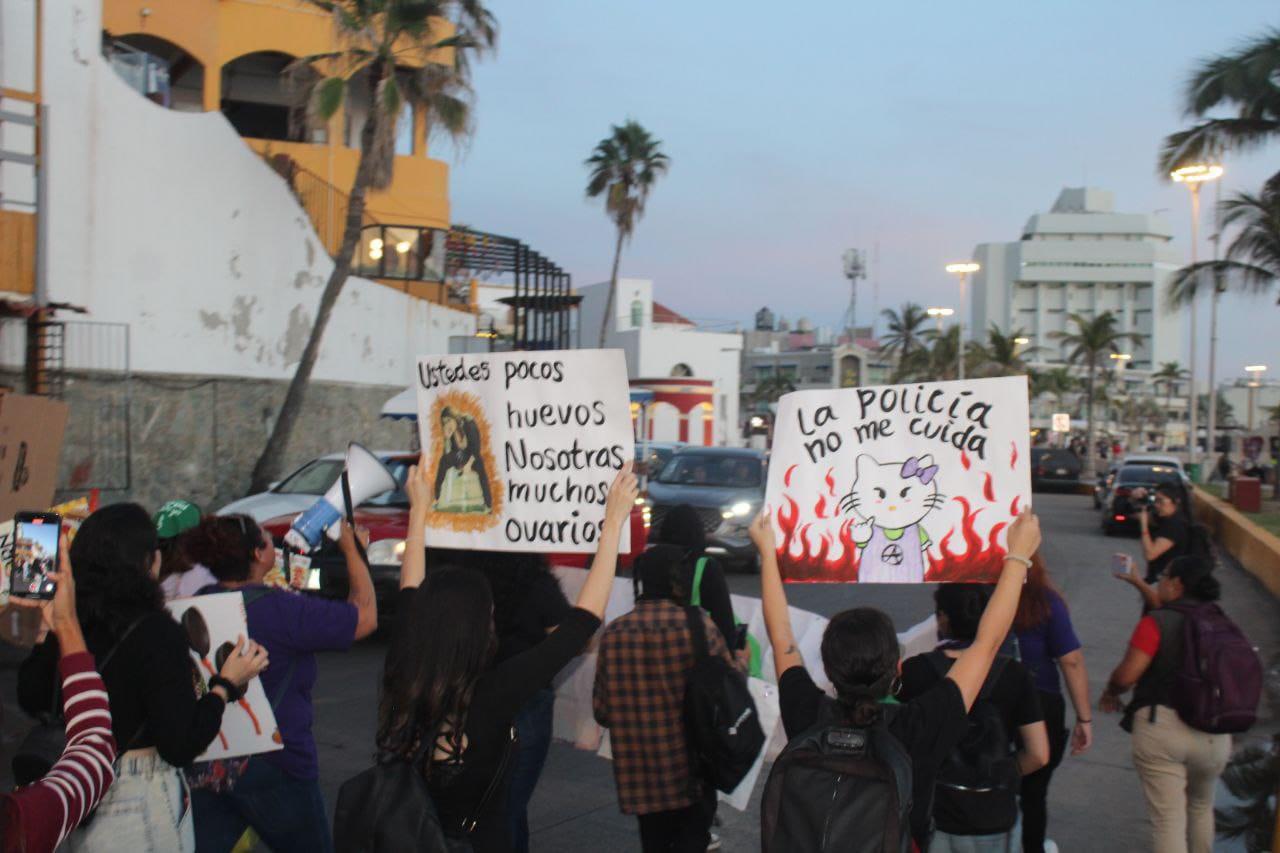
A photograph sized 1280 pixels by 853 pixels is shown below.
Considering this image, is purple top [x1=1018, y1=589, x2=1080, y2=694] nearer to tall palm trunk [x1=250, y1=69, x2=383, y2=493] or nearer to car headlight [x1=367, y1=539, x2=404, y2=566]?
car headlight [x1=367, y1=539, x2=404, y2=566]

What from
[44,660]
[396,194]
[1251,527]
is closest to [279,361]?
[396,194]

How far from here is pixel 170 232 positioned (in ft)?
60.1

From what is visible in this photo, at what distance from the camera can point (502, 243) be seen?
3216cm

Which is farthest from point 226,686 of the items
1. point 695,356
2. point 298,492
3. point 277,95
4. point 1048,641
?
point 695,356

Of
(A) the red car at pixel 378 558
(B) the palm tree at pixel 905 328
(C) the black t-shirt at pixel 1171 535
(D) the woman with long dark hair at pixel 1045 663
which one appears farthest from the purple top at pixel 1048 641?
(B) the palm tree at pixel 905 328

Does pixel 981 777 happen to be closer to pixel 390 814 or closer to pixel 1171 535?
pixel 390 814

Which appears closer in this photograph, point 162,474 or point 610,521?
point 610,521

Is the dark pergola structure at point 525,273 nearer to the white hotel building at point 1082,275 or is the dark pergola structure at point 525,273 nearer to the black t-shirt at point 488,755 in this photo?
A: the black t-shirt at point 488,755

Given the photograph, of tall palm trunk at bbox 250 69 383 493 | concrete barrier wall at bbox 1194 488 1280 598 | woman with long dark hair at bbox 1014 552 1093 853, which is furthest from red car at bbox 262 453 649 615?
concrete barrier wall at bbox 1194 488 1280 598

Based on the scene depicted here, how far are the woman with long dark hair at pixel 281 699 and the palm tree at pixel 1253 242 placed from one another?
95.9 feet

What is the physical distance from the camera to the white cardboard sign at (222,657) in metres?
3.89

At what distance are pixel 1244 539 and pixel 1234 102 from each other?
11.3 metres

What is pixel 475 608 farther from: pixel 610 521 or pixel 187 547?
pixel 187 547

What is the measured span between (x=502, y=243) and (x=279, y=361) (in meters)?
11.6
